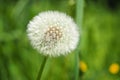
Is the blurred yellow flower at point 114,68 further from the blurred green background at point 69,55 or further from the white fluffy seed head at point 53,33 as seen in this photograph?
the white fluffy seed head at point 53,33

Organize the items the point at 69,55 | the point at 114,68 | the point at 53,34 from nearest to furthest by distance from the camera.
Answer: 1. the point at 53,34
2. the point at 114,68
3. the point at 69,55

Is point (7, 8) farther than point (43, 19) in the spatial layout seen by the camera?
Yes

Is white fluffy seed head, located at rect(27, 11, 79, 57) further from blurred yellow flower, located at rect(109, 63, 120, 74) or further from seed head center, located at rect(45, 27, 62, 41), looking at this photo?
blurred yellow flower, located at rect(109, 63, 120, 74)

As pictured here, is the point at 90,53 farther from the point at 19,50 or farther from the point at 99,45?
the point at 19,50

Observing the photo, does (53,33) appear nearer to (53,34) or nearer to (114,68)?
(53,34)

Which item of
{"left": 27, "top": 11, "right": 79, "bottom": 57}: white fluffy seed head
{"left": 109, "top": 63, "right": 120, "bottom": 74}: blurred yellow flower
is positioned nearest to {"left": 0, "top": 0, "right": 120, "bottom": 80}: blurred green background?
{"left": 109, "top": 63, "right": 120, "bottom": 74}: blurred yellow flower

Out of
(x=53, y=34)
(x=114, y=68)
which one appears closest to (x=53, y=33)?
(x=53, y=34)

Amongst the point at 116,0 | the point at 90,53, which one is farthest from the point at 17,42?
the point at 116,0
